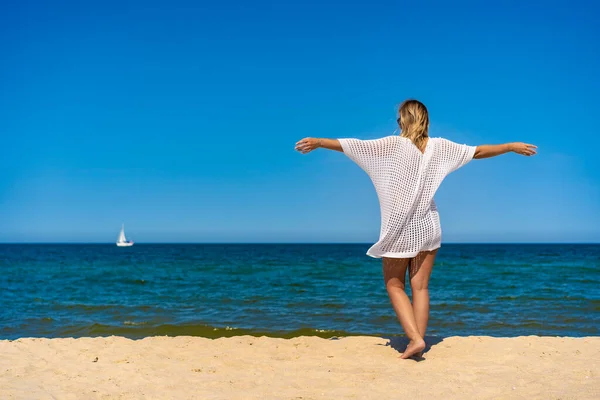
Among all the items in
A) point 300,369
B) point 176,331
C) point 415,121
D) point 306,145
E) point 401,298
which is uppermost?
point 415,121

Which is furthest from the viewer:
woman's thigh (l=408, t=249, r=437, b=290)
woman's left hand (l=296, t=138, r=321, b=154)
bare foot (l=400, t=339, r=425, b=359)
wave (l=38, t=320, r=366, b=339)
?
wave (l=38, t=320, r=366, b=339)

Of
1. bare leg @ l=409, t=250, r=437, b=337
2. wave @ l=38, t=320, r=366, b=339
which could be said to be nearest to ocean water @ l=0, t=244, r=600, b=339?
wave @ l=38, t=320, r=366, b=339

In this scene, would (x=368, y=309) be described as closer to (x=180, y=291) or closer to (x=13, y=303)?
(x=180, y=291)

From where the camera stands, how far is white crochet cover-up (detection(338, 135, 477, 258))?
432cm

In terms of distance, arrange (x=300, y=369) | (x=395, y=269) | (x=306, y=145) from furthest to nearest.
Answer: (x=395, y=269) → (x=300, y=369) → (x=306, y=145)

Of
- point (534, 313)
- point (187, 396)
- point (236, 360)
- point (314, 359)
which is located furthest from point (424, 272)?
point (534, 313)

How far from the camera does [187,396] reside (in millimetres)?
3445

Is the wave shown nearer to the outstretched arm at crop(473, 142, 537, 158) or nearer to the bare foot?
the bare foot

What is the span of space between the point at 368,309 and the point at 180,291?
23.3ft

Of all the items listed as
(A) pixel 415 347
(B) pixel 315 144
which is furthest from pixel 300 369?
(B) pixel 315 144

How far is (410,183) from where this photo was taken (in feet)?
14.2

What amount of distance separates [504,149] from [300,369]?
2.74 m

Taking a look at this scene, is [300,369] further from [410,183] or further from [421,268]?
[410,183]

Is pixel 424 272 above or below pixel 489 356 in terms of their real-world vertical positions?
above
